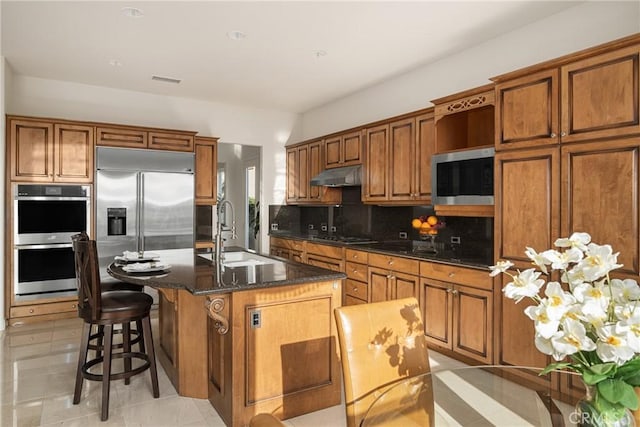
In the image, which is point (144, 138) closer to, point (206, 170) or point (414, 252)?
point (206, 170)

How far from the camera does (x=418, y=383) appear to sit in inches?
64.8

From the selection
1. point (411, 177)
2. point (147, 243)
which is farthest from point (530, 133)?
point (147, 243)

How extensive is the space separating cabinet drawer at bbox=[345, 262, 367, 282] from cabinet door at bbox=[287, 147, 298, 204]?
2.04 metres

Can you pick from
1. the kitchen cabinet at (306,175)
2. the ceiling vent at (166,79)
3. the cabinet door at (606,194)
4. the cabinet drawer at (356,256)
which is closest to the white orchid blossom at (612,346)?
the cabinet door at (606,194)

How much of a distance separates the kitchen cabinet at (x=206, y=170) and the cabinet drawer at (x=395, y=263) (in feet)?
8.60

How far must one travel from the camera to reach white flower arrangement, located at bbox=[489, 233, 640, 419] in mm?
854

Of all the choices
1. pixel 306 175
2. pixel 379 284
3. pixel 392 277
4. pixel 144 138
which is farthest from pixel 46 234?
pixel 392 277

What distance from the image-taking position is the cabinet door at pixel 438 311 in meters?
3.49

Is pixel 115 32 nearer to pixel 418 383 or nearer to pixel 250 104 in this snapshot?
pixel 250 104

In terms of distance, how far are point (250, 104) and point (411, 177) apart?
3.20 meters

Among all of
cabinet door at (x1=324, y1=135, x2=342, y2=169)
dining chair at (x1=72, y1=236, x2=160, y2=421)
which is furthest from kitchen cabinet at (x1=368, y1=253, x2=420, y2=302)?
dining chair at (x1=72, y1=236, x2=160, y2=421)

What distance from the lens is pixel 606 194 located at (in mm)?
2455

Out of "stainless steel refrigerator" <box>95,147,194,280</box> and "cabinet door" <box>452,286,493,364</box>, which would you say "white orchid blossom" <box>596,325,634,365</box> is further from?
"stainless steel refrigerator" <box>95,147,194,280</box>

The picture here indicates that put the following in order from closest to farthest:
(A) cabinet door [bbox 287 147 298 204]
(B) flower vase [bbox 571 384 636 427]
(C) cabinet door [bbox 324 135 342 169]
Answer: (B) flower vase [bbox 571 384 636 427]
(C) cabinet door [bbox 324 135 342 169]
(A) cabinet door [bbox 287 147 298 204]
